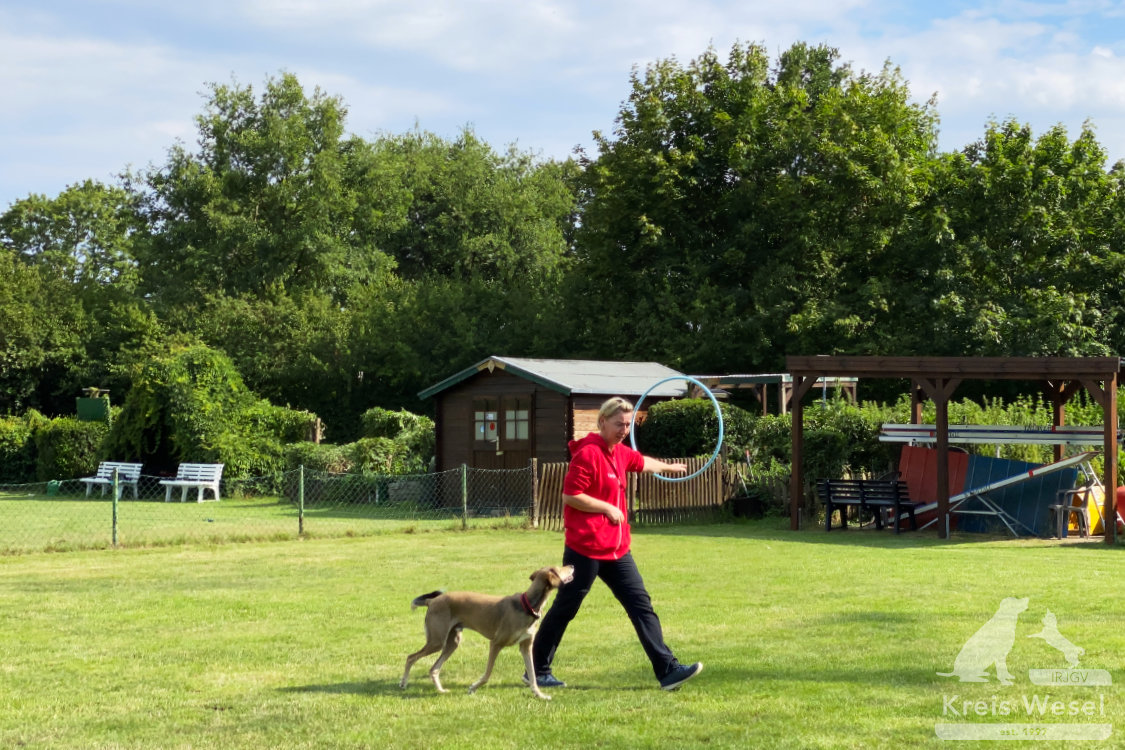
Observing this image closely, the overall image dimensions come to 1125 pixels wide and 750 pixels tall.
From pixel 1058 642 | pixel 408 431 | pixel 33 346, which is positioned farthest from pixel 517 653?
pixel 33 346

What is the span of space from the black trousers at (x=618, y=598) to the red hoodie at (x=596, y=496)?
0.08 m

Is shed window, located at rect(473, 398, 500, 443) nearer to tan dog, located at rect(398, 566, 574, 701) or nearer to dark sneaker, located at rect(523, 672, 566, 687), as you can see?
tan dog, located at rect(398, 566, 574, 701)

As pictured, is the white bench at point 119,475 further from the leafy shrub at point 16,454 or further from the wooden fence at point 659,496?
the wooden fence at point 659,496

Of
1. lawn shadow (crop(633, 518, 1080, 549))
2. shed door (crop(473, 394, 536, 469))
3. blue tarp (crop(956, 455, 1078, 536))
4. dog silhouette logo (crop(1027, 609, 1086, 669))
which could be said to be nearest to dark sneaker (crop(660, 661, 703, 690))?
dog silhouette logo (crop(1027, 609, 1086, 669))

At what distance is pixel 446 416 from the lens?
2791 centimetres

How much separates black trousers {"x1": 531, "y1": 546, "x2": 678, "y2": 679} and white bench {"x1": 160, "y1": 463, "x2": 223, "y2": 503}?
2252 centimetres

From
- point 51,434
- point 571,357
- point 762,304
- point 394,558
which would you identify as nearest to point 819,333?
point 762,304

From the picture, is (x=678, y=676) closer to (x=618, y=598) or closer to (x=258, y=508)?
(x=618, y=598)

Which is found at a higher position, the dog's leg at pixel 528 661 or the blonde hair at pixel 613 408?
the blonde hair at pixel 613 408

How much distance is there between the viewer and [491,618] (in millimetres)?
7391

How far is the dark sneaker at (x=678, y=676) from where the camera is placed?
725 cm

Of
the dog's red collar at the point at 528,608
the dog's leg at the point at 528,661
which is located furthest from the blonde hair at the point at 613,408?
the dog's leg at the point at 528,661

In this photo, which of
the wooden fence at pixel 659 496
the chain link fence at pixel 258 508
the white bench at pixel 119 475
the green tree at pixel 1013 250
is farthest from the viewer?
the green tree at pixel 1013 250

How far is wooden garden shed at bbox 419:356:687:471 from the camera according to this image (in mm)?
25266
